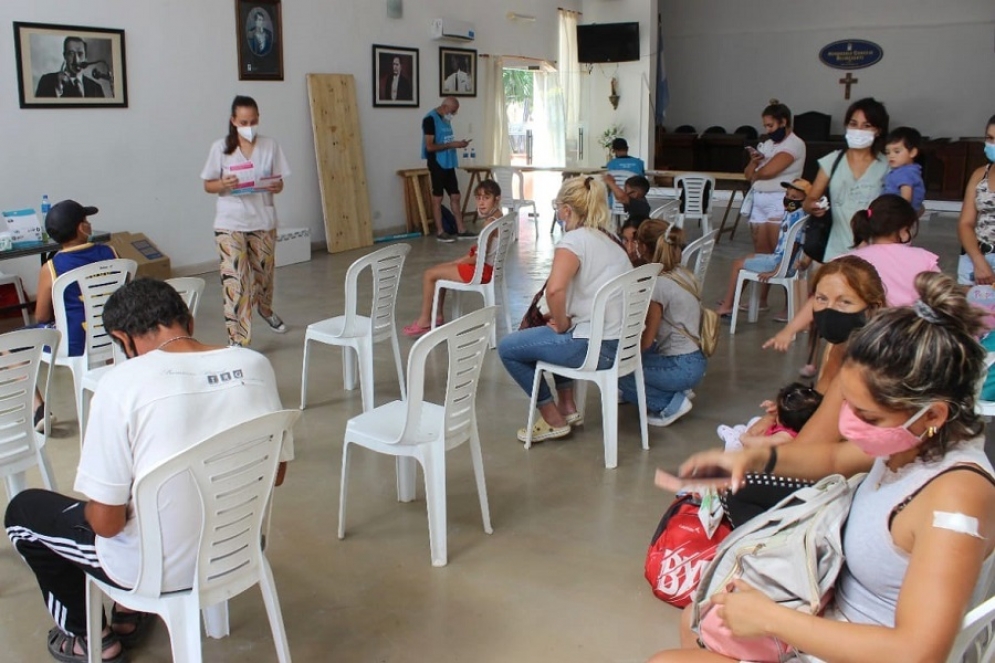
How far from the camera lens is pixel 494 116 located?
1157cm

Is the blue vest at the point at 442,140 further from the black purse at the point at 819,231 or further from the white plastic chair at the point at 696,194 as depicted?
the black purse at the point at 819,231

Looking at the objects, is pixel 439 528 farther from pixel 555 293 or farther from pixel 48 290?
pixel 48 290

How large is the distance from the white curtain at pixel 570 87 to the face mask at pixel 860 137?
355 inches

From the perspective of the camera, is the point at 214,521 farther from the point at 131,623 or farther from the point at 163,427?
the point at 131,623

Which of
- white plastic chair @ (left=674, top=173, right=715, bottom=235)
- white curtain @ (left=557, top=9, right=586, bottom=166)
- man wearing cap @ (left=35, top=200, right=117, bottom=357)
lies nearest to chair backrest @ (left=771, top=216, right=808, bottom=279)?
white plastic chair @ (left=674, top=173, right=715, bottom=235)

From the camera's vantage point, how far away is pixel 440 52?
34.1 ft

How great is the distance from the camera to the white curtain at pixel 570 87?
12933mm

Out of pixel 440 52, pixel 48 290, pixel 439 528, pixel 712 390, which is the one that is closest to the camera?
pixel 439 528

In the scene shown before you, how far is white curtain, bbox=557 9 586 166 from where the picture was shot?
1293 cm

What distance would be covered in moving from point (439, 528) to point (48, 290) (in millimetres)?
2259

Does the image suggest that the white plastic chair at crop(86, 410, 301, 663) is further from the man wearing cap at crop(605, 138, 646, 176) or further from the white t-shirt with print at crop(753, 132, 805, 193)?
the man wearing cap at crop(605, 138, 646, 176)

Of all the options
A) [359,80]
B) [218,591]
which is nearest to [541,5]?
[359,80]

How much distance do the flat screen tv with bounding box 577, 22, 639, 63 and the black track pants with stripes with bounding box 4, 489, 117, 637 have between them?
11.9 metres

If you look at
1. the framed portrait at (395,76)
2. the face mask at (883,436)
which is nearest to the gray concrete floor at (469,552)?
the face mask at (883,436)
